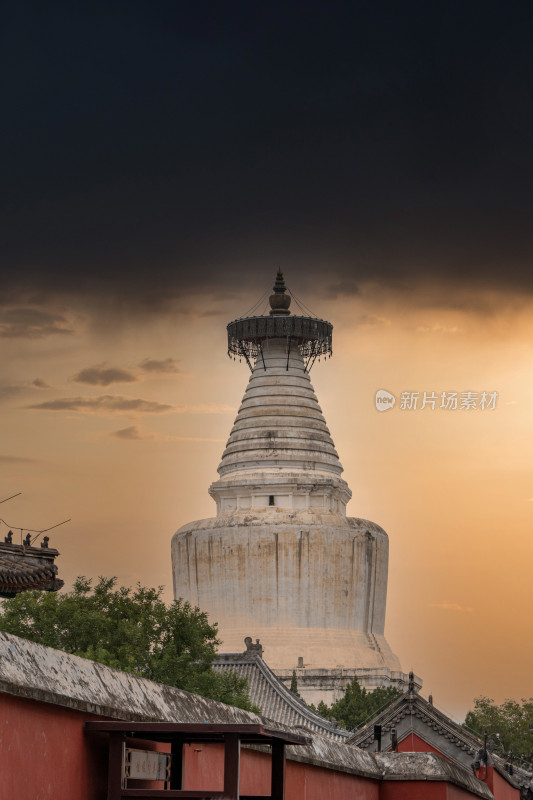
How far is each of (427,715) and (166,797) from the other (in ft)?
71.9

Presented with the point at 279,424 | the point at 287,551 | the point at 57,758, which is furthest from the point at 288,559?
the point at 57,758

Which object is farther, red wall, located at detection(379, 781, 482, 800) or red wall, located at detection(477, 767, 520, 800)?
red wall, located at detection(477, 767, 520, 800)

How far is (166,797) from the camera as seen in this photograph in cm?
783

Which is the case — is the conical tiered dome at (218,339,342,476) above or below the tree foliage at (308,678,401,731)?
above

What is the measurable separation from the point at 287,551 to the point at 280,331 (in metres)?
12.0

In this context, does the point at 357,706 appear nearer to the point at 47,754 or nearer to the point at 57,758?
the point at 57,758

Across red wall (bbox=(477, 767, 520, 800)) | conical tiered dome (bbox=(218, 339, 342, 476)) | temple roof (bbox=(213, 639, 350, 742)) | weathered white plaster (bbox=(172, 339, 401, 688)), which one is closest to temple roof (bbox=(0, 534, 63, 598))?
red wall (bbox=(477, 767, 520, 800))

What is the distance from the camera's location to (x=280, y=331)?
239 feet

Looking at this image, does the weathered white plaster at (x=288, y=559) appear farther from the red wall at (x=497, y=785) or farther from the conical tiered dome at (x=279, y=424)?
the red wall at (x=497, y=785)

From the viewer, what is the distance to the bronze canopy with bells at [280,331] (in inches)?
2864

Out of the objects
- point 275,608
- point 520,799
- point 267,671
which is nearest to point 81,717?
point 520,799

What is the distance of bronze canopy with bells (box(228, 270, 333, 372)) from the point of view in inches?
2864

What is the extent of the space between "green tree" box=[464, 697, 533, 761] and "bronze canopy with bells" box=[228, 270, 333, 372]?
66.7ft

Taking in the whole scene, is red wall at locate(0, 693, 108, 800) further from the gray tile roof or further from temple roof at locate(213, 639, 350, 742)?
the gray tile roof
